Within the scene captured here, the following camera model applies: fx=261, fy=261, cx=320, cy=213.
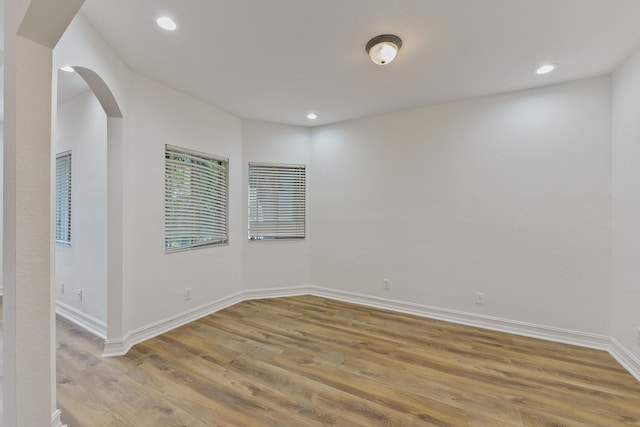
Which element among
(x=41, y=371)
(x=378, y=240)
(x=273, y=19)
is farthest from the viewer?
(x=378, y=240)

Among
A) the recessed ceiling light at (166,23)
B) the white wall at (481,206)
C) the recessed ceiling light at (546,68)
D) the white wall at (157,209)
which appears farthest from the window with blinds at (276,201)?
the recessed ceiling light at (546,68)

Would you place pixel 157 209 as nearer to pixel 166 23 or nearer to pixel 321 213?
pixel 166 23

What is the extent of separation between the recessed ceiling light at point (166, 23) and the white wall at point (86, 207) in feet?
4.74

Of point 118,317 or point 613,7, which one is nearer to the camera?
point 613,7

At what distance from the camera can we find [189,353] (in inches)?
95.9

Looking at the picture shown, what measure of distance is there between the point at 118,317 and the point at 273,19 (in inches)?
112

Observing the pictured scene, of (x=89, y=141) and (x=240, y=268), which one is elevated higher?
(x=89, y=141)

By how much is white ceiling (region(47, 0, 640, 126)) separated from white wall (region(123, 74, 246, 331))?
0.27 m

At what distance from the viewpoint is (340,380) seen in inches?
80.8

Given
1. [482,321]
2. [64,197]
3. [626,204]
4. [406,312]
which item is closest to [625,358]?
[482,321]

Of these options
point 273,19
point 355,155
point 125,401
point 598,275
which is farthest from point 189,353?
point 598,275

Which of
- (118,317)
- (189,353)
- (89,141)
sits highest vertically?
A: (89,141)

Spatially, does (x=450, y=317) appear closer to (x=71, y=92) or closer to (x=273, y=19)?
(x=273, y=19)

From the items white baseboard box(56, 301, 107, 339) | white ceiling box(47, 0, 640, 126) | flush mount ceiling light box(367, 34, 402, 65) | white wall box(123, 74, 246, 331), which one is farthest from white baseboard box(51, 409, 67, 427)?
flush mount ceiling light box(367, 34, 402, 65)
